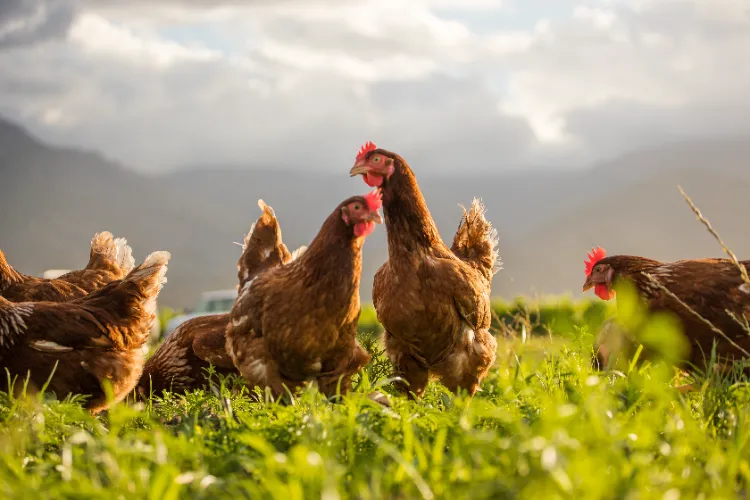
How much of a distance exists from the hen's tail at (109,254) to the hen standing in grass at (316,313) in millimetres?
3427

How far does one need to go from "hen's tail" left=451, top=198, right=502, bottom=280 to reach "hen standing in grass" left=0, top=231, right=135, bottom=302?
3.44 metres

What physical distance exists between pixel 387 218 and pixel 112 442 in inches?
103

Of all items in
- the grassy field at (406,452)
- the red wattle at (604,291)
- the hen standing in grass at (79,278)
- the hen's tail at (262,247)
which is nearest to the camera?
the grassy field at (406,452)

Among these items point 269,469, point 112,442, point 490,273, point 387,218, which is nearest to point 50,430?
point 112,442

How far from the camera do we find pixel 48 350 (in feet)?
15.3

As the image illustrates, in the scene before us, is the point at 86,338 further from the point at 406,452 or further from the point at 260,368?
the point at 406,452

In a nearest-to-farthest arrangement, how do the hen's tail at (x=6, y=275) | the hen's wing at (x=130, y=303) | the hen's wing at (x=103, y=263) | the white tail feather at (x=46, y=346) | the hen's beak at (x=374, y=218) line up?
the hen's beak at (x=374, y=218) → the white tail feather at (x=46, y=346) → the hen's wing at (x=130, y=303) → the hen's tail at (x=6, y=275) → the hen's wing at (x=103, y=263)

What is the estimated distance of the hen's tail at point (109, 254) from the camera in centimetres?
717

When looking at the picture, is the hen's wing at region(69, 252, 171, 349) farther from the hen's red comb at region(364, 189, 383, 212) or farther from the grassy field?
the hen's red comb at region(364, 189, 383, 212)

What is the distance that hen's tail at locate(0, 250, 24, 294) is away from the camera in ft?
21.3

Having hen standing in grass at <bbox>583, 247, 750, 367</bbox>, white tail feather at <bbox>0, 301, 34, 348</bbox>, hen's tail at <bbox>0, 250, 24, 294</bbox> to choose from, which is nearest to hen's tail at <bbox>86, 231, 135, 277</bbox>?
hen's tail at <bbox>0, 250, 24, 294</bbox>

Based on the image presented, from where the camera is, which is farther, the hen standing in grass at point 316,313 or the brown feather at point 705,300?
the brown feather at point 705,300

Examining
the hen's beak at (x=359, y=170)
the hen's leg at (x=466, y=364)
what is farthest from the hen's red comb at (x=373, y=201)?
the hen's leg at (x=466, y=364)

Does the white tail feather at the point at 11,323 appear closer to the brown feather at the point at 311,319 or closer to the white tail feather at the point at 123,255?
the brown feather at the point at 311,319
